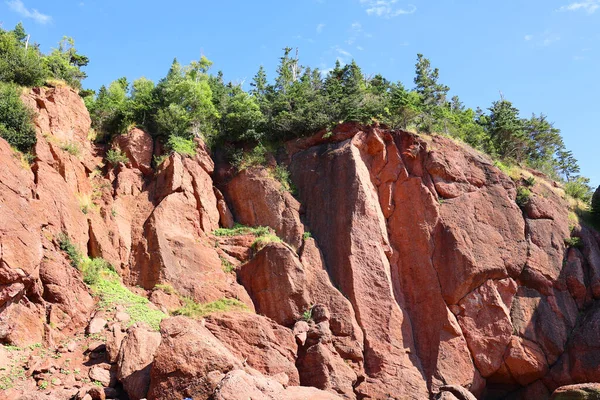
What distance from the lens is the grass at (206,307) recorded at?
2034cm

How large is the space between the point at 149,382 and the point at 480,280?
1553 centimetres

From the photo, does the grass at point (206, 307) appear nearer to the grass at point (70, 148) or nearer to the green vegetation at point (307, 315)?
the green vegetation at point (307, 315)

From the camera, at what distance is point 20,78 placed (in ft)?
79.0

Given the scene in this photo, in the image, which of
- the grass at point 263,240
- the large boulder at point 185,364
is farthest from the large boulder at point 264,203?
the large boulder at point 185,364

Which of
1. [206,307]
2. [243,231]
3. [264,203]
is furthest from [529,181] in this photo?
[206,307]

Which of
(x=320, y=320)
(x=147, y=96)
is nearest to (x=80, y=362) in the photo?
(x=320, y=320)

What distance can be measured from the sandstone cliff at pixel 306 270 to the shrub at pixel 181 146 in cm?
45

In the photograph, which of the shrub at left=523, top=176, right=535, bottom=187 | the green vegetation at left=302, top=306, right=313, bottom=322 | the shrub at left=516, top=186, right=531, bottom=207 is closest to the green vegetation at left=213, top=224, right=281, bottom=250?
the green vegetation at left=302, top=306, right=313, bottom=322

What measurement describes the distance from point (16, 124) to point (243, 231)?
1024 centimetres

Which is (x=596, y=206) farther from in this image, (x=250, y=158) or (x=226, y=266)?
(x=226, y=266)

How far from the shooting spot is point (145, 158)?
26.2m

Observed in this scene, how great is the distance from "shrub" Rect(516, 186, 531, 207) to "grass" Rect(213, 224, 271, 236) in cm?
1314

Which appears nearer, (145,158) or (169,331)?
(169,331)

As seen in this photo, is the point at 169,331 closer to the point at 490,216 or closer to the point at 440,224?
the point at 440,224
